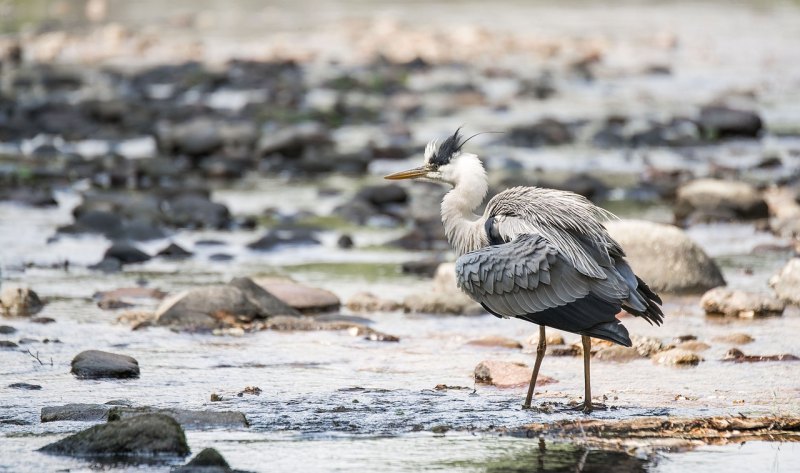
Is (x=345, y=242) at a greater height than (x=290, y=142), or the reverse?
(x=290, y=142)

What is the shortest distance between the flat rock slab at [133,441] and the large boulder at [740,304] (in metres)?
5.33

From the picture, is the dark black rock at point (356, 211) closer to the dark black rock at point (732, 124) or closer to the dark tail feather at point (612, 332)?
the dark black rock at point (732, 124)

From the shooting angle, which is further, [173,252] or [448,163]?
[173,252]

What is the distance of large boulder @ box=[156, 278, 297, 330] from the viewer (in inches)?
402

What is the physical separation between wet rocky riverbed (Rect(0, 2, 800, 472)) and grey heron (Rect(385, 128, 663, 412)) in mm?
523

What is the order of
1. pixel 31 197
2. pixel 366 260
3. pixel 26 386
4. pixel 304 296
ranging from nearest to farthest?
pixel 26 386
pixel 304 296
pixel 366 260
pixel 31 197

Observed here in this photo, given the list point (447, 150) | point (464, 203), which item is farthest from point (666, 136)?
point (464, 203)

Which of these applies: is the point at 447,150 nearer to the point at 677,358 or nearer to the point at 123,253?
the point at 677,358

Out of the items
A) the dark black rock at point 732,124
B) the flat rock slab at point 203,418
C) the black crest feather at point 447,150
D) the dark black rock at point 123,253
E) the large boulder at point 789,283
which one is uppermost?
the dark black rock at point 732,124

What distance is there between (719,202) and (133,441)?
9.86m

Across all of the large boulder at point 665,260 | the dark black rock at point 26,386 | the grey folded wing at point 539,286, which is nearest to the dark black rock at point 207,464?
the dark black rock at point 26,386

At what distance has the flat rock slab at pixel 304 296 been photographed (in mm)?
11039

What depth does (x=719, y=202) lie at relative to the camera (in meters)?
15.2

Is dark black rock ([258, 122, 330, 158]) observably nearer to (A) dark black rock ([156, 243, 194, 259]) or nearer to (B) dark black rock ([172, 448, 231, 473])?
(A) dark black rock ([156, 243, 194, 259])
